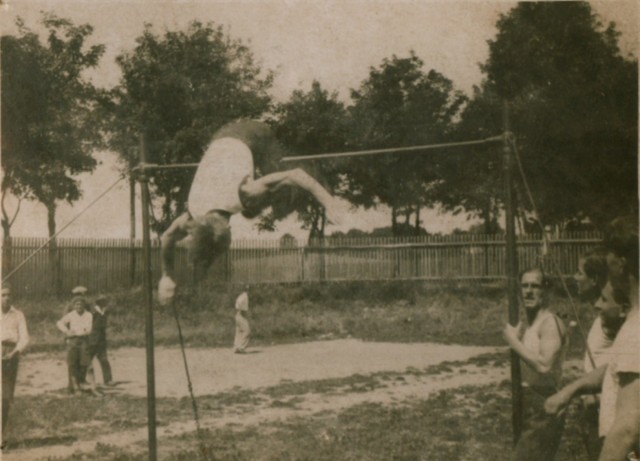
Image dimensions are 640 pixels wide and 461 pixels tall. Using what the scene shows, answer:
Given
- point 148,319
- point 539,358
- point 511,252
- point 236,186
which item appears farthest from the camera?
point 236,186

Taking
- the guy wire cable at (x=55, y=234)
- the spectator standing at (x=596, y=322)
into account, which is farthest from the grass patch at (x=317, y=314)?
the spectator standing at (x=596, y=322)

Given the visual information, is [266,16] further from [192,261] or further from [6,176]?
[6,176]

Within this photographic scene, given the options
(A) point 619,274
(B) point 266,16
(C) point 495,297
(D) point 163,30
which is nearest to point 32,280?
(D) point 163,30

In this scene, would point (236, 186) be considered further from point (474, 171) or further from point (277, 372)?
point (277, 372)

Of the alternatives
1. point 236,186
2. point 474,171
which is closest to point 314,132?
point 236,186

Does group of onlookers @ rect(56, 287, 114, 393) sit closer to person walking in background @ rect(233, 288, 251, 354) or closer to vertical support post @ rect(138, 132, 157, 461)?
person walking in background @ rect(233, 288, 251, 354)

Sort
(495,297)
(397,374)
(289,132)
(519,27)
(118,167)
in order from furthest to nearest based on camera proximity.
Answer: (397,374) < (495,297) < (118,167) < (289,132) < (519,27)
